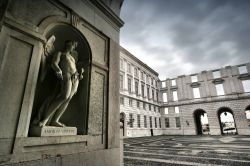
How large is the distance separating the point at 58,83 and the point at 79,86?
1.75 feet

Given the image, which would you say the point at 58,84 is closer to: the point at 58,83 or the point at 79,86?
the point at 58,83

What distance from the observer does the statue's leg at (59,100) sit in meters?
2.70

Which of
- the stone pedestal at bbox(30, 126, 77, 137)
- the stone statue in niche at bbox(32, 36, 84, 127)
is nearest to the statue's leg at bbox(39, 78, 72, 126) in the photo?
the stone statue in niche at bbox(32, 36, 84, 127)

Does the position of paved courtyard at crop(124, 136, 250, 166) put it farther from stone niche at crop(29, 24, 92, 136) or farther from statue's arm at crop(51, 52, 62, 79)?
statue's arm at crop(51, 52, 62, 79)

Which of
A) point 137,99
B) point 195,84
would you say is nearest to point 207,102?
point 195,84

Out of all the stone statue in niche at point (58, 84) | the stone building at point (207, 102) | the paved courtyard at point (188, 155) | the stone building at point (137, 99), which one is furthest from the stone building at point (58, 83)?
the stone building at point (207, 102)

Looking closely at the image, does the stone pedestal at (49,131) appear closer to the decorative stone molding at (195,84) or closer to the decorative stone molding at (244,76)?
the decorative stone molding at (195,84)

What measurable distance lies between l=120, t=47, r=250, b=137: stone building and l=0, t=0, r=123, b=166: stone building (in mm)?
20003

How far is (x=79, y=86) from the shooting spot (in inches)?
138

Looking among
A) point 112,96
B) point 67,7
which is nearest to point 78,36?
point 67,7

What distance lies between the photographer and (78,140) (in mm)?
2877

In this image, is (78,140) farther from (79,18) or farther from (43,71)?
(79,18)

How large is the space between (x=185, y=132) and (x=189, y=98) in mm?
7438

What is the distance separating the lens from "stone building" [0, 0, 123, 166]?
213 centimetres
